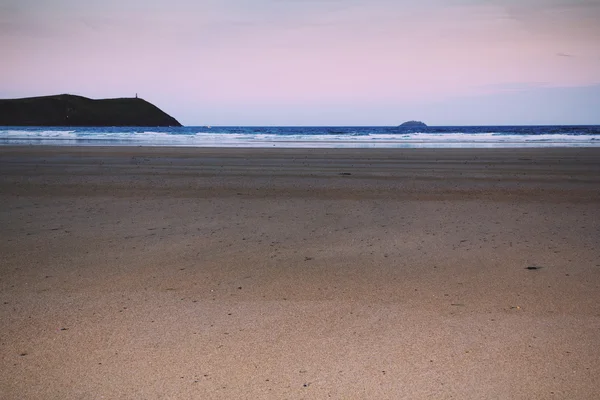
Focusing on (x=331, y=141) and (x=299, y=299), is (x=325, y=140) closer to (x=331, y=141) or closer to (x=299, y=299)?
(x=331, y=141)

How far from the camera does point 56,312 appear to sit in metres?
3.67

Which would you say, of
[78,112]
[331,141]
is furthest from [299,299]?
[78,112]

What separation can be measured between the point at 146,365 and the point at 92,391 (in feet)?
1.07

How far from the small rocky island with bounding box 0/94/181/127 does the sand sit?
150 meters

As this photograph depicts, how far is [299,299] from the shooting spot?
12.9ft

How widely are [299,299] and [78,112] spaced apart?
542 ft

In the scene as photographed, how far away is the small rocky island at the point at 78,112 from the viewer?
465 ft

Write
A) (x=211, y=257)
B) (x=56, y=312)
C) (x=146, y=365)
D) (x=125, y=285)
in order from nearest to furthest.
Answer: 1. (x=146, y=365)
2. (x=56, y=312)
3. (x=125, y=285)
4. (x=211, y=257)

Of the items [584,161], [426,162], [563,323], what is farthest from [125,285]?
[584,161]

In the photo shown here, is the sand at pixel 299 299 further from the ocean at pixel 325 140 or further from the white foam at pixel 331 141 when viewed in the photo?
the white foam at pixel 331 141

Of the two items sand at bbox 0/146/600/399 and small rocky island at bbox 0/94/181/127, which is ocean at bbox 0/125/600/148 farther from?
small rocky island at bbox 0/94/181/127

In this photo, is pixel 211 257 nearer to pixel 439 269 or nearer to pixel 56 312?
pixel 56 312

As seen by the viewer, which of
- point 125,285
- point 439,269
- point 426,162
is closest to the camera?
point 125,285

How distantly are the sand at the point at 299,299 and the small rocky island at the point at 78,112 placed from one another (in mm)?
149845
